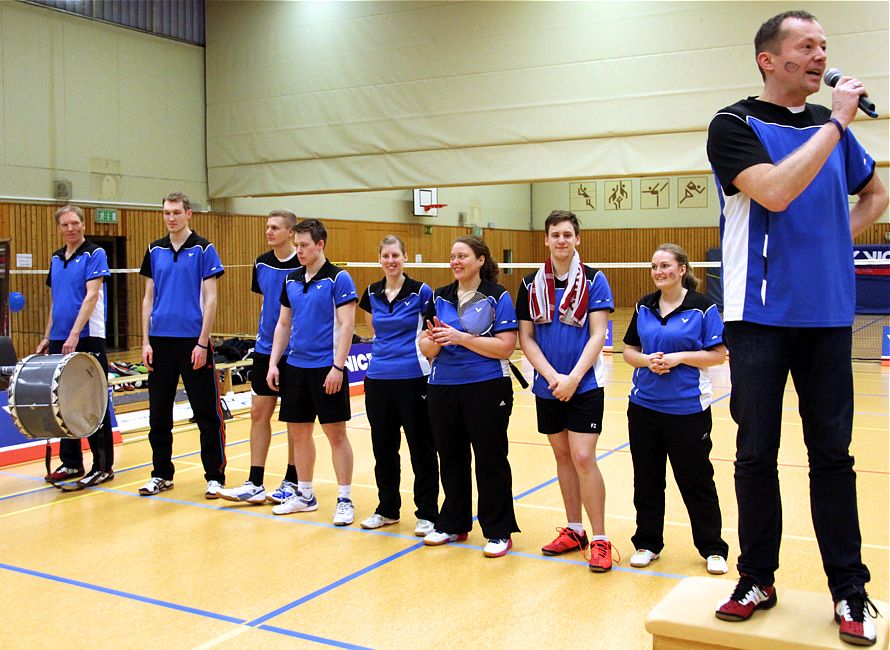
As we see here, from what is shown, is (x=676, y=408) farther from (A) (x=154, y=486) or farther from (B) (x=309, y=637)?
(A) (x=154, y=486)

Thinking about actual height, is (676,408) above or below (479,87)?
below

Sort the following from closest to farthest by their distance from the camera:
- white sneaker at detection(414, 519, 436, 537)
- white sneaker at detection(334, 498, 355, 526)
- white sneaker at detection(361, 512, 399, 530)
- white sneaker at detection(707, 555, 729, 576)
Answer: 1. white sneaker at detection(707, 555, 729, 576)
2. white sneaker at detection(414, 519, 436, 537)
3. white sneaker at detection(361, 512, 399, 530)
4. white sneaker at detection(334, 498, 355, 526)

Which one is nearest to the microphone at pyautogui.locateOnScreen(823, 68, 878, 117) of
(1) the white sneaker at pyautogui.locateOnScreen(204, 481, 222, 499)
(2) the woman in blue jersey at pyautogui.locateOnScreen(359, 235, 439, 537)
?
(2) the woman in blue jersey at pyautogui.locateOnScreen(359, 235, 439, 537)

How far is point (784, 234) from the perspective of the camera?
2547mm

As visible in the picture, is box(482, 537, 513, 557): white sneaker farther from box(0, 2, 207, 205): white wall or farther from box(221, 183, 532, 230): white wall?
box(221, 183, 532, 230): white wall

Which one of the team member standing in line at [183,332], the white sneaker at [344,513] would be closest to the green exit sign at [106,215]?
the team member standing in line at [183,332]

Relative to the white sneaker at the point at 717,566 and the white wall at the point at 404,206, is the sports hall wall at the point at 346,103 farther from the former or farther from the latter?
the white sneaker at the point at 717,566

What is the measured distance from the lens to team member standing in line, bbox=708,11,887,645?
2525 mm

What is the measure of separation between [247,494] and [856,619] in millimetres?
4440

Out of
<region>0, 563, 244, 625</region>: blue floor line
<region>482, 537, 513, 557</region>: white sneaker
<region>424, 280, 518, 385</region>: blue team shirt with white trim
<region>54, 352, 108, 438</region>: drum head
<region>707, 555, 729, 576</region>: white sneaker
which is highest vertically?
<region>424, 280, 518, 385</region>: blue team shirt with white trim

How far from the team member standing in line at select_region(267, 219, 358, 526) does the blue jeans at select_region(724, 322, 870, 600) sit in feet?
10.8

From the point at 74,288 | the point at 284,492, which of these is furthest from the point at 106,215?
the point at 284,492

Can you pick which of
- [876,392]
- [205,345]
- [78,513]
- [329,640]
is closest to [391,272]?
[205,345]

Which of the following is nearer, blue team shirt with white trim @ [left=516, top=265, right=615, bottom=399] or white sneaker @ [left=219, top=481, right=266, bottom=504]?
blue team shirt with white trim @ [left=516, top=265, right=615, bottom=399]
